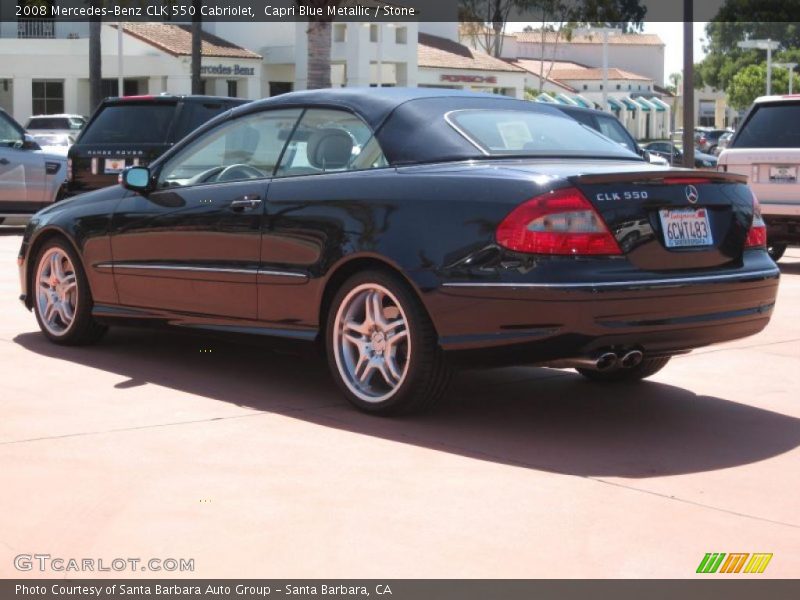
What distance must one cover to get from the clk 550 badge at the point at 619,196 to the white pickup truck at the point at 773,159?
8418mm

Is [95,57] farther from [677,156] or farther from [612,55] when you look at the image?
[612,55]

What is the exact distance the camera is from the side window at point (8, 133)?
18383 mm

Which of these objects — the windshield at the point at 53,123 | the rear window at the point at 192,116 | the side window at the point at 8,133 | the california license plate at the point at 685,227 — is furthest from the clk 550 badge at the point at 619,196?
the windshield at the point at 53,123

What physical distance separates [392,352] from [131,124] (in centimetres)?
947

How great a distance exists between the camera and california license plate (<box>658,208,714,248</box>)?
6137 mm

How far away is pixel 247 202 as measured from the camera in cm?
711

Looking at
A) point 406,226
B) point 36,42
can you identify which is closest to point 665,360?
point 406,226

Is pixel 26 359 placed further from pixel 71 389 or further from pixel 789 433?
pixel 789 433

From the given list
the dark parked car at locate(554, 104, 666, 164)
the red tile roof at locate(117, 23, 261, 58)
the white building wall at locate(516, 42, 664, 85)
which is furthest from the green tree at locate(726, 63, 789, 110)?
the dark parked car at locate(554, 104, 666, 164)

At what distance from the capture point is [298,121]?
7.18 metres

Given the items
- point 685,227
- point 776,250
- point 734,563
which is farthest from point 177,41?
point 734,563

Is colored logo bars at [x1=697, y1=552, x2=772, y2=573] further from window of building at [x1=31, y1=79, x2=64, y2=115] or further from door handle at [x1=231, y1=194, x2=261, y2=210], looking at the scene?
window of building at [x1=31, y1=79, x2=64, y2=115]

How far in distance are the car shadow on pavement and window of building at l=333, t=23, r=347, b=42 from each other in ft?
180

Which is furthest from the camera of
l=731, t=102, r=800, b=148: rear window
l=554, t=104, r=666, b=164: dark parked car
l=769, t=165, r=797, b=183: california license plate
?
l=554, t=104, r=666, b=164: dark parked car
